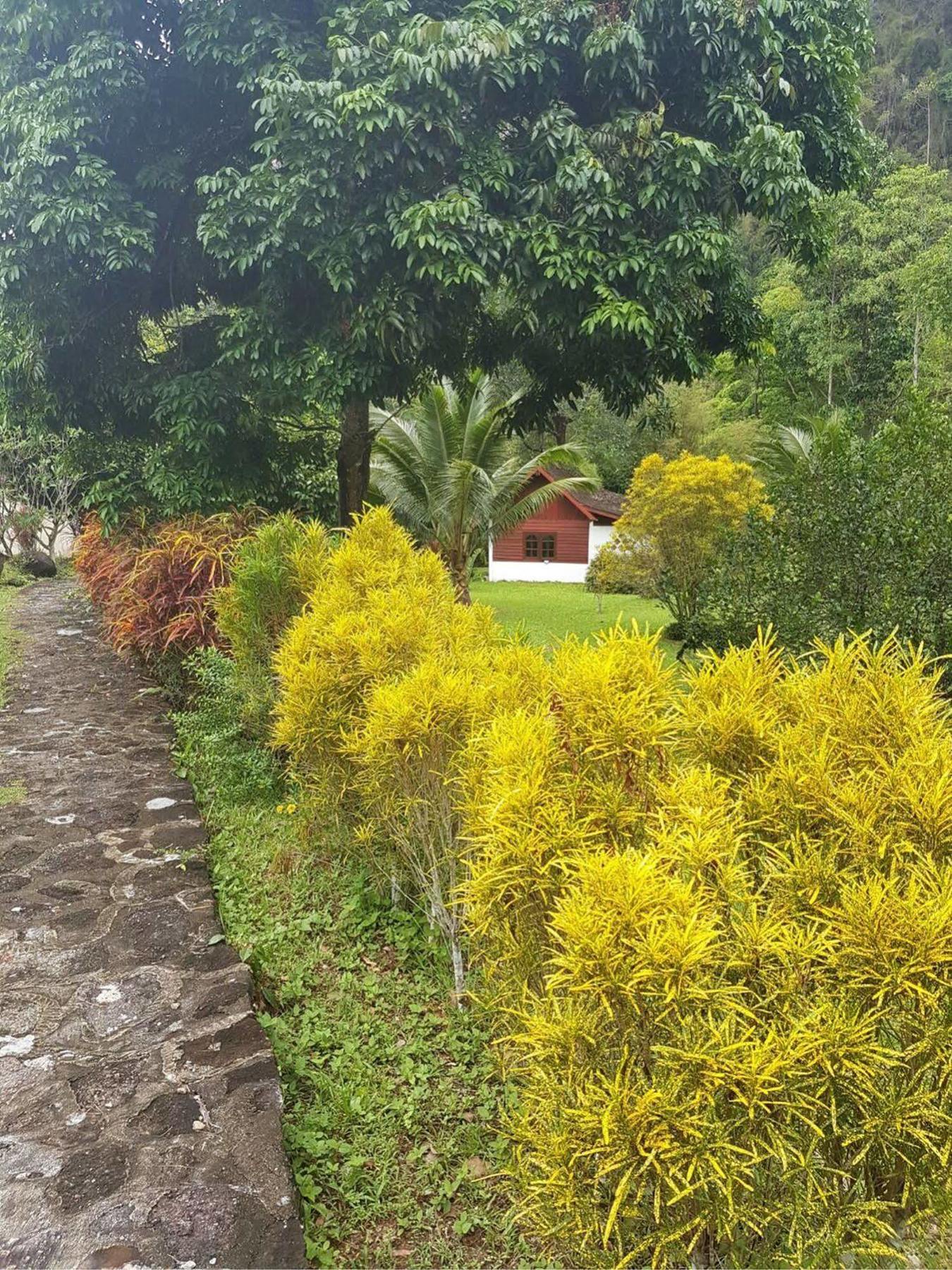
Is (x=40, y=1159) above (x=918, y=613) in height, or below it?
below

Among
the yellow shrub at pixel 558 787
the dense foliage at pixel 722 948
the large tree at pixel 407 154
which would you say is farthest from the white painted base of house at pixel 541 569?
the dense foliage at pixel 722 948

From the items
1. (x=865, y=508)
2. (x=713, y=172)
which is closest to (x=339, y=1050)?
(x=865, y=508)

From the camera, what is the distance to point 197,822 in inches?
180

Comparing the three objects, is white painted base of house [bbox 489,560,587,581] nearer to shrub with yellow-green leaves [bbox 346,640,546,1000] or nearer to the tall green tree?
the tall green tree

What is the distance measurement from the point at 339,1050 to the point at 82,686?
5.83 m

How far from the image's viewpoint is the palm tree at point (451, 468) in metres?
12.5

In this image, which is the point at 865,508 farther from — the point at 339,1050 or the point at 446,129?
the point at 339,1050

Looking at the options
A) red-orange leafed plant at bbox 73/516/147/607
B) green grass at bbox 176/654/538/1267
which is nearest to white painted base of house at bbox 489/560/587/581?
red-orange leafed plant at bbox 73/516/147/607

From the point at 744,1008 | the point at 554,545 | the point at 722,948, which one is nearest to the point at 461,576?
the point at 722,948

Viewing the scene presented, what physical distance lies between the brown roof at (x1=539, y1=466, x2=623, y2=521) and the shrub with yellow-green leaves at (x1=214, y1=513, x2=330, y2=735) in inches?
796

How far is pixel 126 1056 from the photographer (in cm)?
265

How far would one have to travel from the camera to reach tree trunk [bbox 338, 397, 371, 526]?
878 centimetres

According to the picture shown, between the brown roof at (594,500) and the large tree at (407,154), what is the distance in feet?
59.1

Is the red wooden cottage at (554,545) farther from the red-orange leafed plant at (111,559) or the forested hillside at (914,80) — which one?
the forested hillside at (914,80)
